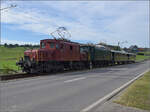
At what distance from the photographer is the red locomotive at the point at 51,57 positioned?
1642 cm

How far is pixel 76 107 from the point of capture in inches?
238

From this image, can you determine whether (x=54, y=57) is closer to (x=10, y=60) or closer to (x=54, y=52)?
(x=54, y=52)

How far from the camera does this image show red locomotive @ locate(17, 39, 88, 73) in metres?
16.4

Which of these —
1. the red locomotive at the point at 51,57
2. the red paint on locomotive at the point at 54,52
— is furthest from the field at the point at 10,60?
the red paint on locomotive at the point at 54,52

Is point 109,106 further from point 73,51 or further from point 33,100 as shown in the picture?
point 73,51

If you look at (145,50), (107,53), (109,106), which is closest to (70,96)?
(109,106)

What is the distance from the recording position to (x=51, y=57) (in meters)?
17.8

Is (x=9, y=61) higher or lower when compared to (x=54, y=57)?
lower

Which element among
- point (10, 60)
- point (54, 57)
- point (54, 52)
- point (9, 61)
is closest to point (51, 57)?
point (54, 57)

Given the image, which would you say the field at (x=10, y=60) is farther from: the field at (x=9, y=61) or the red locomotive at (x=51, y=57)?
the red locomotive at (x=51, y=57)

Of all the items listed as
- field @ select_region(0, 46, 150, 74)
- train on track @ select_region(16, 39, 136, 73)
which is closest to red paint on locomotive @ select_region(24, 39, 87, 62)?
train on track @ select_region(16, 39, 136, 73)

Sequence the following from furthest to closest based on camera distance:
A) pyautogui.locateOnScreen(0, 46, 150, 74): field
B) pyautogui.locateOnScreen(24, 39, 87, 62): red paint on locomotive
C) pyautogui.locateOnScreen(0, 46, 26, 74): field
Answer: pyautogui.locateOnScreen(0, 46, 26, 74): field
pyautogui.locateOnScreen(0, 46, 150, 74): field
pyautogui.locateOnScreen(24, 39, 87, 62): red paint on locomotive

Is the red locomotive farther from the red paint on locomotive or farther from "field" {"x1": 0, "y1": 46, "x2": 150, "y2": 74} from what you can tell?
"field" {"x1": 0, "y1": 46, "x2": 150, "y2": 74}

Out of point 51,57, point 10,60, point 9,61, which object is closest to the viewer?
point 51,57
